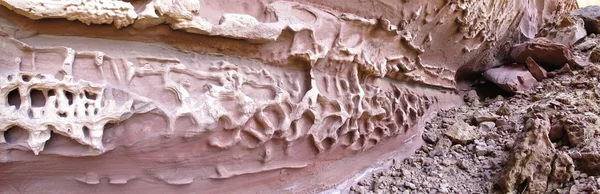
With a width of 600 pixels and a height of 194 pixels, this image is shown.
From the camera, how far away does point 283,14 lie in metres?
1.04

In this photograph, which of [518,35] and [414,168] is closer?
[414,168]

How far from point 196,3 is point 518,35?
177cm

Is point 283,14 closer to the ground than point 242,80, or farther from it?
farther from it

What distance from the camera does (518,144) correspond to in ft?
3.75

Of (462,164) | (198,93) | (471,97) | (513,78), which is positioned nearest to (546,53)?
(513,78)

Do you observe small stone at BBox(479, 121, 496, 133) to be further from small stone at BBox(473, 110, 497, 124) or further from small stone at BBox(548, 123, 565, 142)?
small stone at BBox(548, 123, 565, 142)

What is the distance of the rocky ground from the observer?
108cm

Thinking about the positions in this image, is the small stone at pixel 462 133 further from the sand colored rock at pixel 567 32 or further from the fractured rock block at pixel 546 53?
the sand colored rock at pixel 567 32

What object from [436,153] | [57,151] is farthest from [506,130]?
[57,151]

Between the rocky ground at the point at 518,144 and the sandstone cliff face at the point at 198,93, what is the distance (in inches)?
5.6

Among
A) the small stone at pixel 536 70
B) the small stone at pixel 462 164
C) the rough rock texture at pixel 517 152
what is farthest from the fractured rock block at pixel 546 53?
the small stone at pixel 462 164

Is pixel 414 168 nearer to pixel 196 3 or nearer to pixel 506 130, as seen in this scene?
pixel 506 130

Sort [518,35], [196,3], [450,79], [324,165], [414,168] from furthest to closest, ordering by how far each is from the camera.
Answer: [518,35]
[450,79]
[414,168]
[324,165]
[196,3]

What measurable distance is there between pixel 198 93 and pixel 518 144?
31.3 inches
